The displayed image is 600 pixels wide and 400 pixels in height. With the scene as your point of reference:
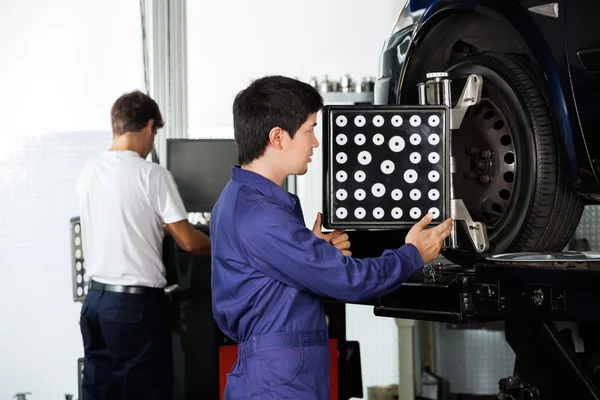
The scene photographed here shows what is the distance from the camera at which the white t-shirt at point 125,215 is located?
4.00 metres

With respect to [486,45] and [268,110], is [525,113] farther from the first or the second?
[268,110]

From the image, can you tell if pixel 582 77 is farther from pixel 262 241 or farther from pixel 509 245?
pixel 262 241

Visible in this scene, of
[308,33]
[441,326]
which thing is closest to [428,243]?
[441,326]

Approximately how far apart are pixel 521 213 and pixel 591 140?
340mm

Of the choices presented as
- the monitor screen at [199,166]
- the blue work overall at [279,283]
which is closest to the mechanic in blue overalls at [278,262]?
the blue work overall at [279,283]

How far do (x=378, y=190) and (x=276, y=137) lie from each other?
29 cm

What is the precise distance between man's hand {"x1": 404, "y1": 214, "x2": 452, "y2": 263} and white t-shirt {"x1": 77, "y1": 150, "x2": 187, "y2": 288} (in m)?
2.05

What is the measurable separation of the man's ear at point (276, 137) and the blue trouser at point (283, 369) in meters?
0.46

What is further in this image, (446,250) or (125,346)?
(125,346)

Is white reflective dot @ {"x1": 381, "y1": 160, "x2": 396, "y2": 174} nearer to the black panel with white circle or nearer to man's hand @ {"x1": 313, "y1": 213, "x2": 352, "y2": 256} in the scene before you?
the black panel with white circle

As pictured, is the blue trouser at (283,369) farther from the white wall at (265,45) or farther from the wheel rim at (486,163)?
the white wall at (265,45)

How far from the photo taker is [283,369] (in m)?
2.11

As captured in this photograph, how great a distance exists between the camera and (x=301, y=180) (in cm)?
562

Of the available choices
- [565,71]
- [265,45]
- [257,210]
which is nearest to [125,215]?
[257,210]
